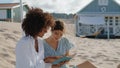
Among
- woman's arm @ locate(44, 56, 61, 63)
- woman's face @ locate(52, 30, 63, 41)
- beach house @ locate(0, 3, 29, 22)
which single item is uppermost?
beach house @ locate(0, 3, 29, 22)

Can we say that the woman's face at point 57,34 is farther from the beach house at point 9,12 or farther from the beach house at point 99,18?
the beach house at point 9,12

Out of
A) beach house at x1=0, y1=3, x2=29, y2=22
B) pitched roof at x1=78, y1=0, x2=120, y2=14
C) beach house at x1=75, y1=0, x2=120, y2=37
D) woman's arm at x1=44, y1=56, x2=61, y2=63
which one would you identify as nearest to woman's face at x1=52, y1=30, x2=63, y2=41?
woman's arm at x1=44, y1=56, x2=61, y2=63

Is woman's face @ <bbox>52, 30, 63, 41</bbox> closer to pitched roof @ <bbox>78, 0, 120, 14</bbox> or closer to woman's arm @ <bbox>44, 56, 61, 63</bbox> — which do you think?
woman's arm @ <bbox>44, 56, 61, 63</bbox>

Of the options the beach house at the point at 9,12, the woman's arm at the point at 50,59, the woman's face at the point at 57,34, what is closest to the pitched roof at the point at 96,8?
the beach house at the point at 9,12

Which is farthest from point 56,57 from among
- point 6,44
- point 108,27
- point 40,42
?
point 108,27

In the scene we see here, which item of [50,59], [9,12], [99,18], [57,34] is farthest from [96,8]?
[50,59]

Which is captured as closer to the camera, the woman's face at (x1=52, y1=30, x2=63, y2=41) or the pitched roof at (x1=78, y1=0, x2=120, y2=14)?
the woman's face at (x1=52, y1=30, x2=63, y2=41)

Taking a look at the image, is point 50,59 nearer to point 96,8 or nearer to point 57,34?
point 57,34

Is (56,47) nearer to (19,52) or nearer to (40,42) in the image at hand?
(40,42)

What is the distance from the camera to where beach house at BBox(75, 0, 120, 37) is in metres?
29.5

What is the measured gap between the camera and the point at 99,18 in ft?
97.5

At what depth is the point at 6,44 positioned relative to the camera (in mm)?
10461

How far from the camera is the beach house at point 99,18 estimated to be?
29531mm

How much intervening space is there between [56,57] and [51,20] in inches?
27.2
